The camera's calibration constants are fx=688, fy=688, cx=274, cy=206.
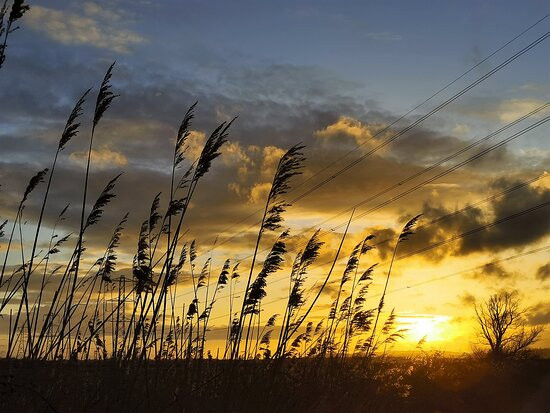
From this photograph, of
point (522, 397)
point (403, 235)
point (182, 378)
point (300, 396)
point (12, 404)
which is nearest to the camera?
point (12, 404)

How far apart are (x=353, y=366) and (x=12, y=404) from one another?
5957 mm

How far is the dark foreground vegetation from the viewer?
18.8 ft

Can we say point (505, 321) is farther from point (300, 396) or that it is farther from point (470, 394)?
point (300, 396)

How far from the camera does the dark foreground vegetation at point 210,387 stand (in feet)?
18.8

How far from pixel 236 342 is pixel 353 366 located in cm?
336

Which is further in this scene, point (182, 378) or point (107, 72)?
point (182, 378)

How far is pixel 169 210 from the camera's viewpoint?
6625 millimetres

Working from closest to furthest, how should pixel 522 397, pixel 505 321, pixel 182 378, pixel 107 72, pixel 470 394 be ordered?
pixel 107 72 → pixel 182 378 → pixel 470 394 → pixel 522 397 → pixel 505 321

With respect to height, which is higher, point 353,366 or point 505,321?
point 505,321

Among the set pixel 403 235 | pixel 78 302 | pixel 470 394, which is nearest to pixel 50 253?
pixel 78 302

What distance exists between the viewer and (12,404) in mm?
5457

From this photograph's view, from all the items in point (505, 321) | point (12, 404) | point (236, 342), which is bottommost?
point (12, 404)

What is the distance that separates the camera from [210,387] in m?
6.85

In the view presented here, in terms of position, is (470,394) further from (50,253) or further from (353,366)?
(50,253)
